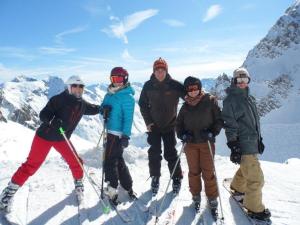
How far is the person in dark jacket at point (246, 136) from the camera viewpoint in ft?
21.8

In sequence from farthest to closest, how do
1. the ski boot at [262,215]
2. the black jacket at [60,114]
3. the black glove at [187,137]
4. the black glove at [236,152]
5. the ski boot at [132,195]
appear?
the ski boot at [132,195]
the black jacket at [60,114]
the black glove at [187,137]
the ski boot at [262,215]
the black glove at [236,152]

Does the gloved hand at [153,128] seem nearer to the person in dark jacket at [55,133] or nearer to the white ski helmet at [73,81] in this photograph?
the person in dark jacket at [55,133]

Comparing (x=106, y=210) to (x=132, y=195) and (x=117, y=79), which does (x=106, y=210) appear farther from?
(x=117, y=79)

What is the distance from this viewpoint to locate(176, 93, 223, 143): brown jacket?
7.00 m

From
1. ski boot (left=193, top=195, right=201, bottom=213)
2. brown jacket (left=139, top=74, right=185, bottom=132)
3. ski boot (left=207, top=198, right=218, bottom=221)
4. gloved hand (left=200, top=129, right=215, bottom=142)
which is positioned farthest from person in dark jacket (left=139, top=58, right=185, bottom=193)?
ski boot (left=207, top=198, right=218, bottom=221)

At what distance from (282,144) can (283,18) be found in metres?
98.6

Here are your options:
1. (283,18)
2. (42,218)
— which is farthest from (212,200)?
(283,18)

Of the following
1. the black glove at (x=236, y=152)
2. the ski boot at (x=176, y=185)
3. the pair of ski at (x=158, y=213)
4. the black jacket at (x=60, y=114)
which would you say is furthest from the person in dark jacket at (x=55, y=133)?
the black glove at (x=236, y=152)

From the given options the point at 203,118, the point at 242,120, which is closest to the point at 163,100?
the point at 203,118

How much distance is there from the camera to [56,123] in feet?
23.5

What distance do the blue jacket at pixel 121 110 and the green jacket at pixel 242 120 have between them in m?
1.88

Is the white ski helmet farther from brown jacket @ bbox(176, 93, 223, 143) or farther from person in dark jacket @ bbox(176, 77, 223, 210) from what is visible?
brown jacket @ bbox(176, 93, 223, 143)

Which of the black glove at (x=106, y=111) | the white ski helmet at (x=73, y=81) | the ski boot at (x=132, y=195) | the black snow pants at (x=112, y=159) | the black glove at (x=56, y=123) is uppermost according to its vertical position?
the white ski helmet at (x=73, y=81)

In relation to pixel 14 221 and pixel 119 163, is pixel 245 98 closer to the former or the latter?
pixel 119 163
